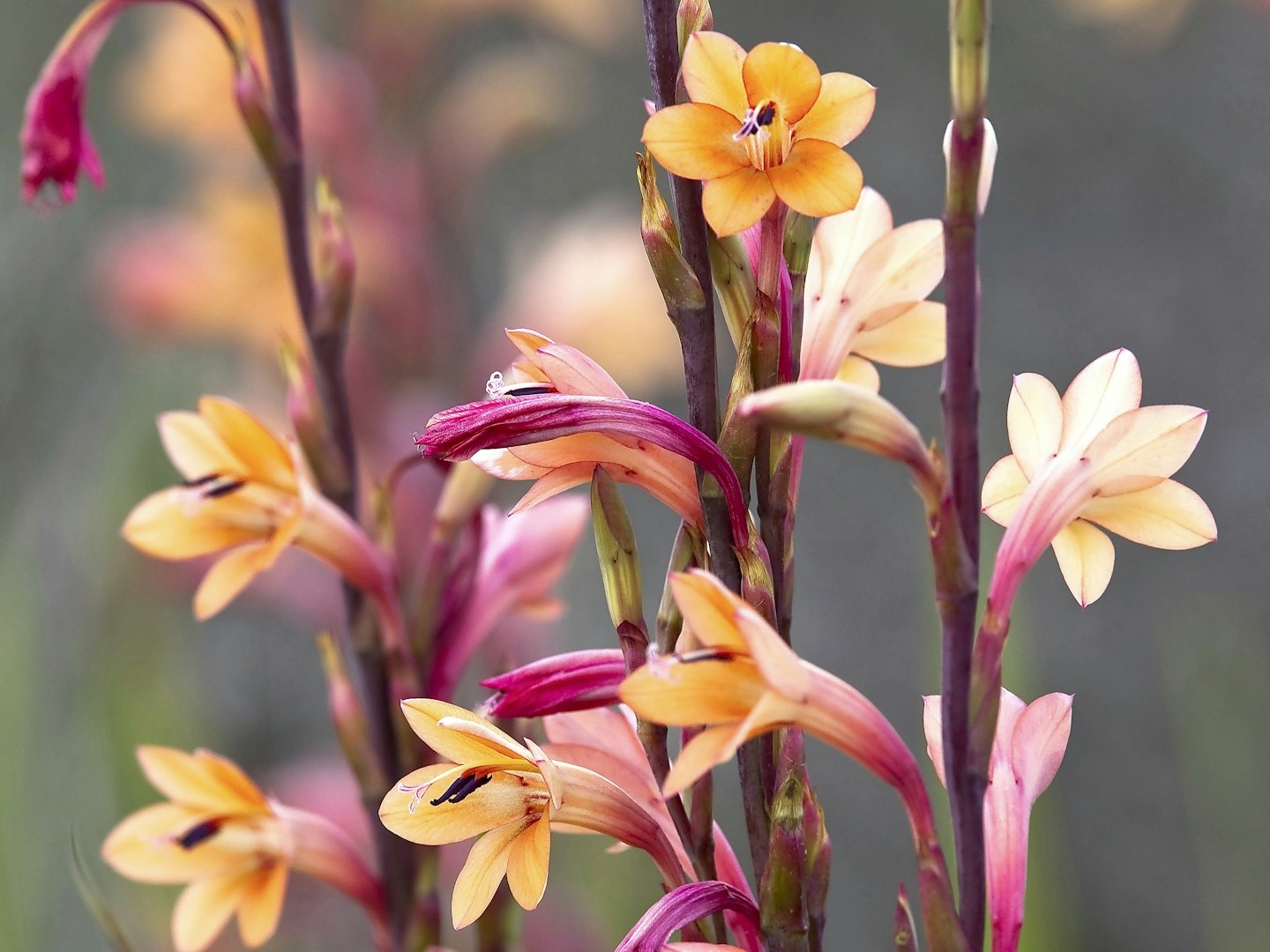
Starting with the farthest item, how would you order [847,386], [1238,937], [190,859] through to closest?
[1238,937], [190,859], [847,386]

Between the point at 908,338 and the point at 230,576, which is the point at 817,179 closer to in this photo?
the point at 908,338

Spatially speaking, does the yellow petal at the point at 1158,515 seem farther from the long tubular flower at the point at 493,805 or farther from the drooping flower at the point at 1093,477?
the long tubular flower at the point at 493,805

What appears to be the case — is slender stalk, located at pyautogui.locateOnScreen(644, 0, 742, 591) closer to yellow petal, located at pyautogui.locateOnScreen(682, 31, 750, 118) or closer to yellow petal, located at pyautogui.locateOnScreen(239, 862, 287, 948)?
yellow petal, located at pyautogui.locateOnScreen(682, 31, 750, 118)

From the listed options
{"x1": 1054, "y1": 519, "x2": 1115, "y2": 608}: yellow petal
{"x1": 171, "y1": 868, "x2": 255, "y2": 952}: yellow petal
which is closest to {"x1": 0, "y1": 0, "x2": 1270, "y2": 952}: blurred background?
{"x1": 171, "y1": 868, "x2": 255, "y2": 952}: yellow petal

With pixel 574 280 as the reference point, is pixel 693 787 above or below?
below

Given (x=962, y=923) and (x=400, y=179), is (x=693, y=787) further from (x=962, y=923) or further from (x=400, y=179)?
(x=400, y=179)

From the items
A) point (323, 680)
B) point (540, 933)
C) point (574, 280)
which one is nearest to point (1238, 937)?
point (540, 933)
